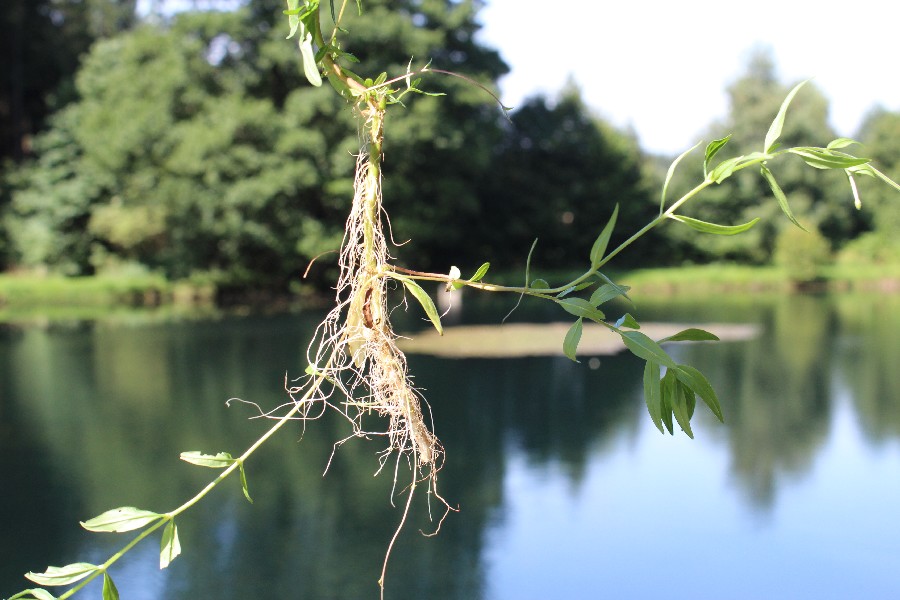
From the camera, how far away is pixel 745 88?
2755 cm

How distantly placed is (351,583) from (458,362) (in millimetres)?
5689

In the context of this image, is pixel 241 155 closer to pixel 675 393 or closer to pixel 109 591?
pixel 109 591

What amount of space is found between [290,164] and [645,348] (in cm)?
1509

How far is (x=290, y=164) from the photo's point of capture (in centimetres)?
1535

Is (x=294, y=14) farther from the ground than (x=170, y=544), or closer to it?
farther from the ground

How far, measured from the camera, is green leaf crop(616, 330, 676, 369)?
2.34 feet

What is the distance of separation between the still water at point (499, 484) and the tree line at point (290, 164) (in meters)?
6.60

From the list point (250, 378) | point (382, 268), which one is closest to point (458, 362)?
point (250, 378)

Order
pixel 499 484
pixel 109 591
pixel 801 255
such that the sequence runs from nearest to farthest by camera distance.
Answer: pixel 109 591 < pixel 499 484 < pixel 801 255

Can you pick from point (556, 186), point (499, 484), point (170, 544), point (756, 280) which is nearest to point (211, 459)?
point (170, 544)

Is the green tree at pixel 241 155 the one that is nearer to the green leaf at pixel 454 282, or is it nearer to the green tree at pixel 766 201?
the green tree at pixel 766 201

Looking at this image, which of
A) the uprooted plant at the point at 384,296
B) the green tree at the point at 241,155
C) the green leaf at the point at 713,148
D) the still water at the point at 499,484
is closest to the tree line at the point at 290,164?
the green tree at the point at 241,155

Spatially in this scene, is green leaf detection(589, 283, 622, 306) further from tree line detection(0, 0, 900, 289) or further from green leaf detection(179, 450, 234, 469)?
tree line detection(0, 0, 900, 289)

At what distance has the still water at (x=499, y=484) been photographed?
382cm
